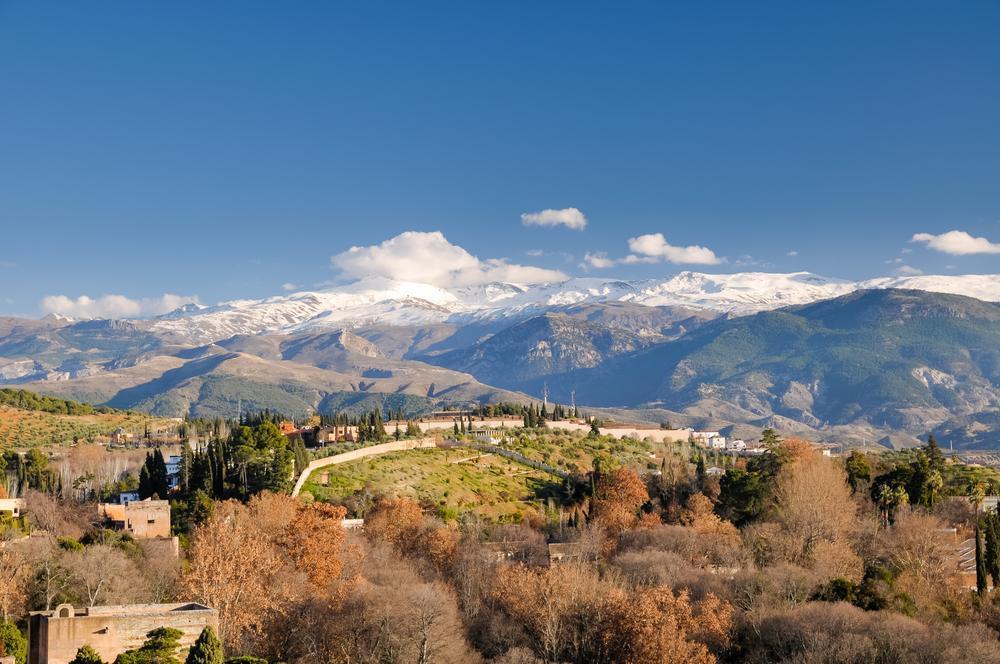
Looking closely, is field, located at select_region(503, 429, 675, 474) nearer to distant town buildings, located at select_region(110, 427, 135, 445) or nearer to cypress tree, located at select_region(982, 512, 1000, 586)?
distant town buildings, located at select_region(110, 427, 135, 445)

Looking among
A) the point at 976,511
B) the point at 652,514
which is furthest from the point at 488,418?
the point at 976,511

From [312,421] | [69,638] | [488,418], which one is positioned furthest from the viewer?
[488,418]

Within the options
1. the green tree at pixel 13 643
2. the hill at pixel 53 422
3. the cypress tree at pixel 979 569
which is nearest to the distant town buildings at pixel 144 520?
the green tree at pixel 13 643

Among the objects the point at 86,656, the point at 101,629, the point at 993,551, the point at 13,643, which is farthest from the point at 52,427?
the point at 993,551

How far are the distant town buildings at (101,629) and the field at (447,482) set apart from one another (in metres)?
43.2

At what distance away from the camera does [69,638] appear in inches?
1405

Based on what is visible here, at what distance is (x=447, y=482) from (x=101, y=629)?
5982 cm

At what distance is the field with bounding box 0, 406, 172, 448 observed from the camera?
112 metres

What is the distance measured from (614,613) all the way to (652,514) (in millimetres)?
36199

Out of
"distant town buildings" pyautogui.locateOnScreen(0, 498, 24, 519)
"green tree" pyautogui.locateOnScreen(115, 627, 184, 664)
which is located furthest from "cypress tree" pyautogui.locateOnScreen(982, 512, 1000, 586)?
"distant town buildings" pyautogui.locateOnScreen(0, 498, 24, 519)

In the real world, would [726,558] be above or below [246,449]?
below

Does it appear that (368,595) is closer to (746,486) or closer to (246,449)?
(246,449)

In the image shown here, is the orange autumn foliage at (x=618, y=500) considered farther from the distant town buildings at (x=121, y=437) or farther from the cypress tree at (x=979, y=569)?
the distant town buildings at (x=121, y=437)

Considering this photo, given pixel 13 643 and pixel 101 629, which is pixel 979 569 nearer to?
pixel 101 629
